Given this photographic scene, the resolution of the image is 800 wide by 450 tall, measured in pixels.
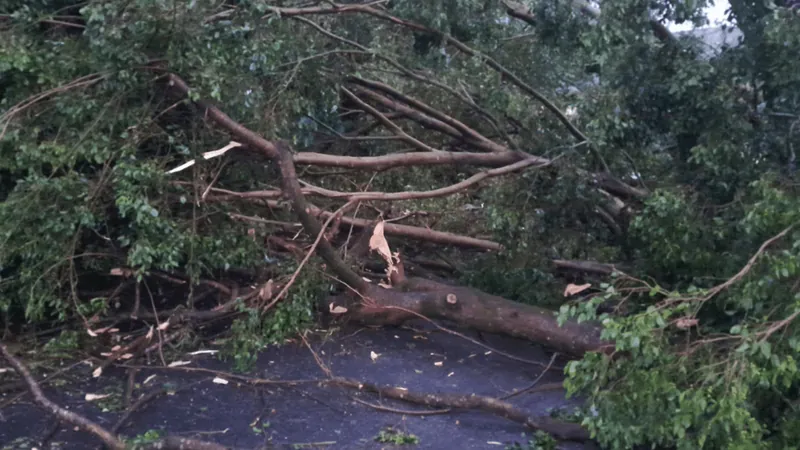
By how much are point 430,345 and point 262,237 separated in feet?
4.75

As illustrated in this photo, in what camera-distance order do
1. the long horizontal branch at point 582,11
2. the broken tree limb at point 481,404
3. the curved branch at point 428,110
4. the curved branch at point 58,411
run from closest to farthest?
A: the curved branch at point 58,411 < the broken tree limb at point 481,404 < the long horizontal branch at point 582,11 < the curved branch at point 428,110

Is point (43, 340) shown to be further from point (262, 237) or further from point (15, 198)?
point (262, 237)

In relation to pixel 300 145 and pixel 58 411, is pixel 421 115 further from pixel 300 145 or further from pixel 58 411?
pixel 58 411

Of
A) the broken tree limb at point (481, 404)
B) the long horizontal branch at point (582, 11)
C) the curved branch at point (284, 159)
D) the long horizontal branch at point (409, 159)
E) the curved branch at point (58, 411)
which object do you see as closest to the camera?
the curved branch at point (58, 411)

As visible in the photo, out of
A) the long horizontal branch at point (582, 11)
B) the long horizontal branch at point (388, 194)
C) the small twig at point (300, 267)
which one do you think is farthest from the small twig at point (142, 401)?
the long horizontal branch at point (582, 11)

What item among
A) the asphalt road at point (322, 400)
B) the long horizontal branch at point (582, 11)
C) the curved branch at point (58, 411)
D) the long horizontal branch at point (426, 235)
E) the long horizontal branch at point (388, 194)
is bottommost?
the curved branch at point (58, 411)

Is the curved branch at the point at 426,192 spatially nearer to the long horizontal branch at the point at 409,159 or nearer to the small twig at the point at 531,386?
the long horizontal branch at the point at 409,159

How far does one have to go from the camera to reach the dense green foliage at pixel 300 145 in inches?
216

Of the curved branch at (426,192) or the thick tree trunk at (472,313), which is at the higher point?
the curved branch at (426,192)

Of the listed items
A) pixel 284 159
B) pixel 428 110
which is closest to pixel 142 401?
pixel 284 159

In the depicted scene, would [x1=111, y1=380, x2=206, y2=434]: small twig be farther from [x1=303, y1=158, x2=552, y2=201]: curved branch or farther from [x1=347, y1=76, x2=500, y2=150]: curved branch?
[x1=347, y1=76, x2=500, y2=150]: curved branch

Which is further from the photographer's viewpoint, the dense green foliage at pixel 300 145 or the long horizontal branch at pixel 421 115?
the long horizontal branch at pixel 421 115

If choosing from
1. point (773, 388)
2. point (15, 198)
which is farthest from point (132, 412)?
point (773, 388)

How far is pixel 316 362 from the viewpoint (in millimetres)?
5922
